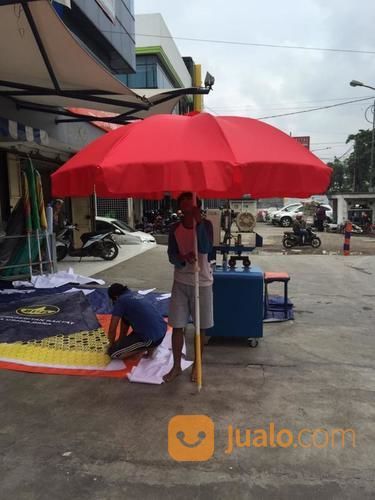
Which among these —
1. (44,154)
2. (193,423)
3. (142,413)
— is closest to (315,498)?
(193,423)

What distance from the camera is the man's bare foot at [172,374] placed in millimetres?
3887

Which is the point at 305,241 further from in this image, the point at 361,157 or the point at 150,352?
the point at 361,157

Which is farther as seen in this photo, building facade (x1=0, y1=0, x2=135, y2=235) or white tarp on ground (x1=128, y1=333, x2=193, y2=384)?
building facade (x1=0, y1=0, x2=135, y2=235)

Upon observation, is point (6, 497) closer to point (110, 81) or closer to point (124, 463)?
point (124, 463)

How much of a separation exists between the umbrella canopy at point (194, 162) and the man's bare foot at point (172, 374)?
1.79m

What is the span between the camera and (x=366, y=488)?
2498 mm

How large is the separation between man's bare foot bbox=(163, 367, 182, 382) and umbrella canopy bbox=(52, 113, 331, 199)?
179 centimetres

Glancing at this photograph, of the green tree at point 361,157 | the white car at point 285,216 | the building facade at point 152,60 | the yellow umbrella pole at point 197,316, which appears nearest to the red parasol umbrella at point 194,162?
the yellow umbrella pole at point 197,316

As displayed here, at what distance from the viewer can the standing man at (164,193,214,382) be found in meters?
3.73

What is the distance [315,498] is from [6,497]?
1707 mm

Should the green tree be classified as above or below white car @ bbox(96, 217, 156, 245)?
above

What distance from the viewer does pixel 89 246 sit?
1096 centimetres

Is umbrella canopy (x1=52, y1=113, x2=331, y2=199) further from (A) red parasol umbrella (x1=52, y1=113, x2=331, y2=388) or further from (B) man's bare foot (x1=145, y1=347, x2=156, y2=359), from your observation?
(B) man's bare foot (x1=145, y1=347, x2=156, y2=359)

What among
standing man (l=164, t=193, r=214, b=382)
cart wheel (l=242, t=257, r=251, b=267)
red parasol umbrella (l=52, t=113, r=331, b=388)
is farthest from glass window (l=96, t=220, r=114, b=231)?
red parasol umbrella (l=52, t=113, r=331, b=388)
